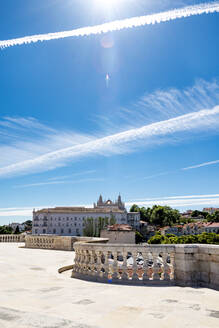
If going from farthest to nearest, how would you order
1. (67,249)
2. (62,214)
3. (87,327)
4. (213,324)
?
(62,214) < (67,249) < (213,324) < (87,327)

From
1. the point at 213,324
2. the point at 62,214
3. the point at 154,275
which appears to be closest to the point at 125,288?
the point at 154,275

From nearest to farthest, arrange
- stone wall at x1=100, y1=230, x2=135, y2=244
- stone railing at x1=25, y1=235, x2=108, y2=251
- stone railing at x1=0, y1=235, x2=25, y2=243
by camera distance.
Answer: stone railing at x1=25, y1=235, x2=108, y2=251, stone railing at x1=0, y1=235, x2=25, y2=243, stone wall at x1=100, y1=230, x2=135, y2=244

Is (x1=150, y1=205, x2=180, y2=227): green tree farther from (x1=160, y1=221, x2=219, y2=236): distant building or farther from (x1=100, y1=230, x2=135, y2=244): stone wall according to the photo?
(x1=100, y1=230, x2=135, y2=244): stone wall

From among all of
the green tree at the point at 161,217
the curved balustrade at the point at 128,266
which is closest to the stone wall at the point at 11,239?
the curved balustrade at the point at 128,266

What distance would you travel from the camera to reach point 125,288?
27.7 ft

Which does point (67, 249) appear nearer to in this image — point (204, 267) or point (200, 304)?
point (204, 267)

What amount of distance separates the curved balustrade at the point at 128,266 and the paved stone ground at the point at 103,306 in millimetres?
551

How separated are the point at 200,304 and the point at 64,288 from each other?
14.3 ft

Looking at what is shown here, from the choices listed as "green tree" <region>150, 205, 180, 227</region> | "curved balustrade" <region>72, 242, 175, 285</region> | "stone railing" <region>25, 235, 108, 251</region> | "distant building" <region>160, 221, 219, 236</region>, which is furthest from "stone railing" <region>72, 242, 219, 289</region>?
"green tree" <region>150, 205, 180, 227</region>

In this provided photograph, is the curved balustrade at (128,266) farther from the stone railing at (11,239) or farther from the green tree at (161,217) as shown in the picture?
the green tree at (161,217)

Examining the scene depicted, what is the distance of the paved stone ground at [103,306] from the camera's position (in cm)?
498

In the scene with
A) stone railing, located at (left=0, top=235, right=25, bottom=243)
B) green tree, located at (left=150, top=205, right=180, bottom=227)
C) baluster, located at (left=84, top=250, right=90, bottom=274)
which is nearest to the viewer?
baluster, located at (left=84, top=250, right=90, bottom=274)

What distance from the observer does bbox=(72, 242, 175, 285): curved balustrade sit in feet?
29.6

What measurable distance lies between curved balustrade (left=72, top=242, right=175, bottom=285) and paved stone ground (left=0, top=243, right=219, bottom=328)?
0.55 meters
